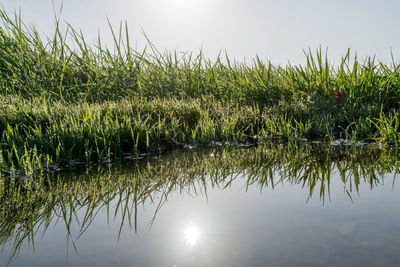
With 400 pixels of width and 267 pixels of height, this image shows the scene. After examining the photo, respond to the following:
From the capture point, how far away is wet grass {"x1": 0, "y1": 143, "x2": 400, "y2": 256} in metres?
1.67

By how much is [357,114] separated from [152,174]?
2620 millimetres

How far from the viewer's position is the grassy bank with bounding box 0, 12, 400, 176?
2.95 metres

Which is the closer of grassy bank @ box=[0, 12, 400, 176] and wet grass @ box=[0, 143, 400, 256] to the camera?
wet grass @ box=[0, 143, 400, 256]

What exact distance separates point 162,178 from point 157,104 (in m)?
1.84

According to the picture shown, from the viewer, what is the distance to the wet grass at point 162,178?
1.67 metres

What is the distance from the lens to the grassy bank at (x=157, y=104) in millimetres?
2949

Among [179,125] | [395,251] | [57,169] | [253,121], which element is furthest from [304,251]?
[253,121]

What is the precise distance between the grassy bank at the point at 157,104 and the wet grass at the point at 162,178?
34cm

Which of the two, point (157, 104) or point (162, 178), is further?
point (157, 104)

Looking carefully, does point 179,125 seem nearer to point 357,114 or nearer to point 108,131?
point 108,131

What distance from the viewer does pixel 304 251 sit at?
1174 mm

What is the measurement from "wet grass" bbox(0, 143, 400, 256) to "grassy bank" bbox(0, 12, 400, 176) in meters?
0.34

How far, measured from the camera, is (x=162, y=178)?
7.47 feet

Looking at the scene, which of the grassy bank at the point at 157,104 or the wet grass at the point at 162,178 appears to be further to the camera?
the grassy bank at the point at 157,104
